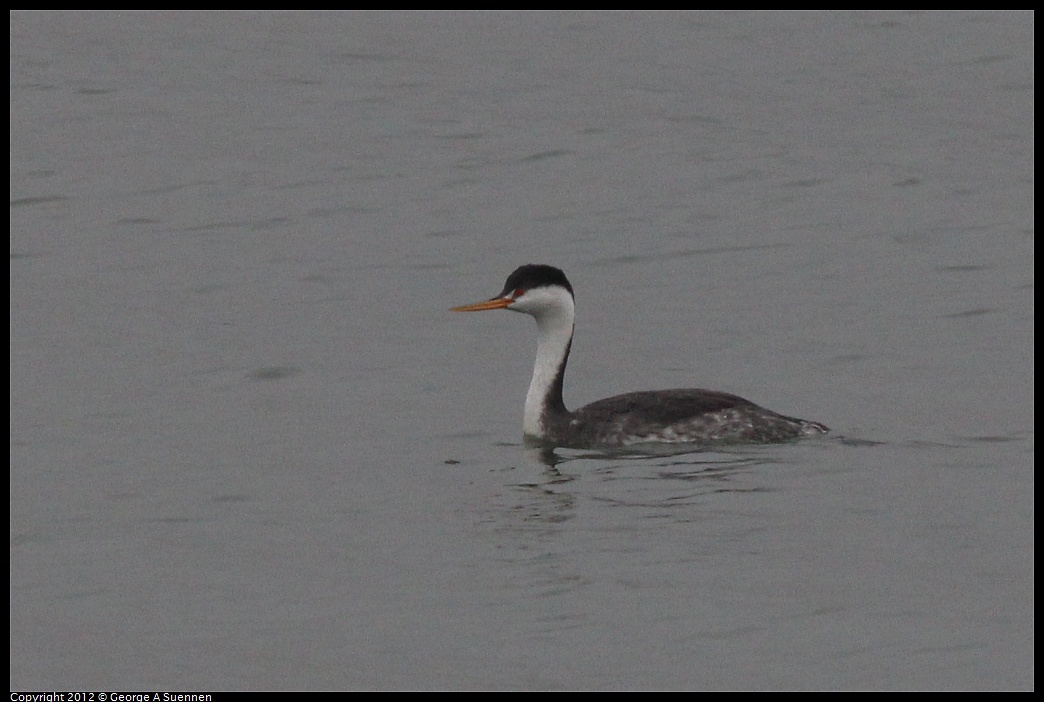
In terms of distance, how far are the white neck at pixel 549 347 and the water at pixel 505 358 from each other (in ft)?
1.31

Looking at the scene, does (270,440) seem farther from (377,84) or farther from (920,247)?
(377,84)

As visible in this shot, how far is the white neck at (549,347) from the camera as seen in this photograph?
17.0 meters

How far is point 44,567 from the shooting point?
12.5 metres

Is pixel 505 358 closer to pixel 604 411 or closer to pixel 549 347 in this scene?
pixel 549 347

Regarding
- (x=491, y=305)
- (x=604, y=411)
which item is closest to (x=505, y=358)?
(x=491, y=305)

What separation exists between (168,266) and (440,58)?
16218mm

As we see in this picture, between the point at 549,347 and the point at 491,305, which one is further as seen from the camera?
the point at 549,347

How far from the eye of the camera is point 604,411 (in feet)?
54.4

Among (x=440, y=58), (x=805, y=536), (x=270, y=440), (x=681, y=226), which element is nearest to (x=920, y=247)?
(x=681, y=226)

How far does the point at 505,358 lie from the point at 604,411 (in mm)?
3012

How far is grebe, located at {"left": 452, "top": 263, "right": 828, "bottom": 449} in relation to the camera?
1612cm

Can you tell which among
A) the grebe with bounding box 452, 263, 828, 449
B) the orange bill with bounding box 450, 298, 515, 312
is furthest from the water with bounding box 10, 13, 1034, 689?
the orange bill with bounding box 450, 298, 515, 312

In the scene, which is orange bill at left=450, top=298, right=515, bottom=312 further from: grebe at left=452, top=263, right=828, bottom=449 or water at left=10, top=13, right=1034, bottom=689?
water at left=10, top=13, right=1034, bottom=689

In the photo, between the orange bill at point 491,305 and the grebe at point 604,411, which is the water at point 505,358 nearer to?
the grebe at point 604,411
